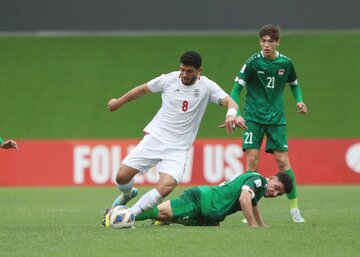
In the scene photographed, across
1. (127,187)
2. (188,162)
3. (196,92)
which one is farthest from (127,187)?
(188,162)

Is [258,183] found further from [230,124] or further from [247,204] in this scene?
[230,124]

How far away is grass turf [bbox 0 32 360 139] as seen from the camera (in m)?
26.6

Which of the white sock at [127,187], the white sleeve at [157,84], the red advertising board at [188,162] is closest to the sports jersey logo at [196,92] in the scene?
the white sleeve at [157,84]

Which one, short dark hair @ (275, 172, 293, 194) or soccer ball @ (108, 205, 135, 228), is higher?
short dark hair @ (275, 172, 293, 194)

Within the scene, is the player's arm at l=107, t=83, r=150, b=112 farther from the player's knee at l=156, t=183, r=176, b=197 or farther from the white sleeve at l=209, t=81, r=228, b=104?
the player's knee at l=156, t=183, r=176, b=197

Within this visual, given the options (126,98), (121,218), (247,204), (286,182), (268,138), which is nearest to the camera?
(247,204)

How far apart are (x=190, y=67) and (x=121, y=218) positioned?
1.93m

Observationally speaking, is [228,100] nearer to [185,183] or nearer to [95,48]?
[185,183]

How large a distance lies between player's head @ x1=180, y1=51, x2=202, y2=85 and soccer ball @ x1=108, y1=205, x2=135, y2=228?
176 cm

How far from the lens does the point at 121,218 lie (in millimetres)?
10508

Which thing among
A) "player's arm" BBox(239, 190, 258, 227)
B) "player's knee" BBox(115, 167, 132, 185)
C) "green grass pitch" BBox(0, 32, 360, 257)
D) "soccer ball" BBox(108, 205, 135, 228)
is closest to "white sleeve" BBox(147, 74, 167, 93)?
"player's knee" BBox(115, 167, 132, 185)

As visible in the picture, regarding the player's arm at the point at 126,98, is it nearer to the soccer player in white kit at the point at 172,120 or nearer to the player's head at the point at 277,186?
the soccer player in white kit at the point at 172,120

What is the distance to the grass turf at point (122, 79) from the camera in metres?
26.6
